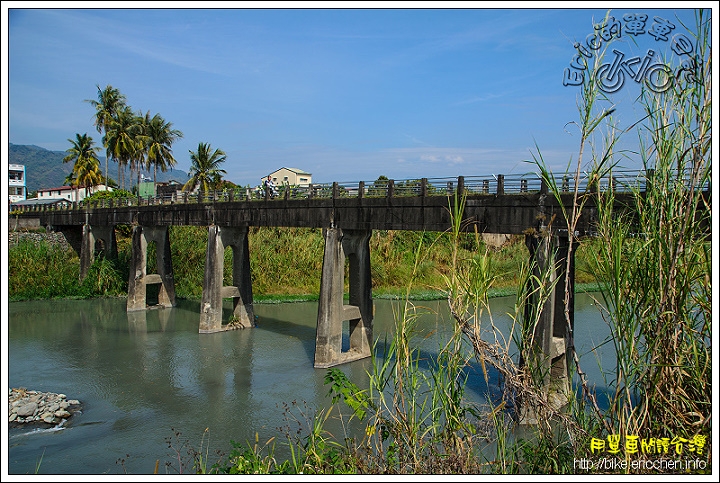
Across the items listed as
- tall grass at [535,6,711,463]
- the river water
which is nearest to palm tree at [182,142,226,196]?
the river water

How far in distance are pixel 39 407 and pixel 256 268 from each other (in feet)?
65.7

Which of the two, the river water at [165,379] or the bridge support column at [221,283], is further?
the bridge support column at [221,283]

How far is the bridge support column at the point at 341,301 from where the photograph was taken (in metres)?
17.5

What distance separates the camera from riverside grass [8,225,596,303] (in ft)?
105

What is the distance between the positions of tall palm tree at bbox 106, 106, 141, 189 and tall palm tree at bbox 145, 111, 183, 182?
52.7 inches

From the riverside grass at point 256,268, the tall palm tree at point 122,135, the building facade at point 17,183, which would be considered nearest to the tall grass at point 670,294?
the riverside grass at point 256,268

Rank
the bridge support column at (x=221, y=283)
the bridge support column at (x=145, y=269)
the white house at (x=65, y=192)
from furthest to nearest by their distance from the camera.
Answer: the white house at (x=65, y=192)
the bridge support column at (x=145, y=269)
the bridge support column at (x=221, y=283)

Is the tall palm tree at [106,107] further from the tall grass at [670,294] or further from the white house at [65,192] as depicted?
the tall grass at [670,294]

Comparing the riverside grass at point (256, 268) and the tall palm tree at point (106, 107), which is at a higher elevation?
the tall palm tree at point (106, 107)

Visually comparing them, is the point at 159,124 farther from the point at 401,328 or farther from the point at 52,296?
the point at 401,328

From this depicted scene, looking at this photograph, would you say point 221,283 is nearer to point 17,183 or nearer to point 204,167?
point 204,167

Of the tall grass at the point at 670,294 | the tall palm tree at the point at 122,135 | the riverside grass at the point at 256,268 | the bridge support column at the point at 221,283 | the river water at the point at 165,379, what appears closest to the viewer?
the tall grass at the point at 670,294

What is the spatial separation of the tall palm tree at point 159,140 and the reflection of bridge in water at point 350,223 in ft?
55.4

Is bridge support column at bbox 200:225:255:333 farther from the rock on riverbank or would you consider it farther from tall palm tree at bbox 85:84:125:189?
tall palm tree at bbox 85:84:125:189
